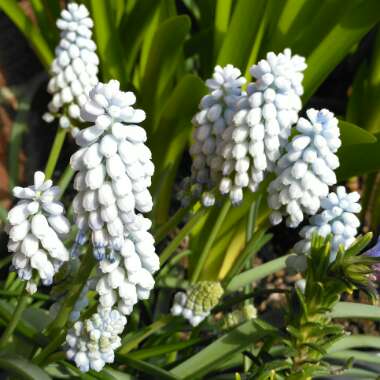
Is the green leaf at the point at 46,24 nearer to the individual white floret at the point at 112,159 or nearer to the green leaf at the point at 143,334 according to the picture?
the green leaf at the point at 143,334

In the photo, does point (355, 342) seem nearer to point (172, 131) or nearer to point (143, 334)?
point (143, 334)

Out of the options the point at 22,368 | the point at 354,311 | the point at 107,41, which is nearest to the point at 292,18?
the point at 107,41

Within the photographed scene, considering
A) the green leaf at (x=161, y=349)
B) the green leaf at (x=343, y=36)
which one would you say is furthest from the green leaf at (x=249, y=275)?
the green leaf at (x=343, y=36)

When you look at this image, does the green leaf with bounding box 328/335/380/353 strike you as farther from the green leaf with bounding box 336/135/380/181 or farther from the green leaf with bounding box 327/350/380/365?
the green leaf with bounding box 336/135/380/181

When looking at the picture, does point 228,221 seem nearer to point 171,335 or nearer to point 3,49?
point 171,335

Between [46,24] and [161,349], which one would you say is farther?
[46,24]

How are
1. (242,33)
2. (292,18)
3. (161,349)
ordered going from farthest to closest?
(292,18) → (242,33) → (161,349)

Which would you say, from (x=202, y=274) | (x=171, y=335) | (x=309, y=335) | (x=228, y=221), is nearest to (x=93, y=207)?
(x=309, y=335)
